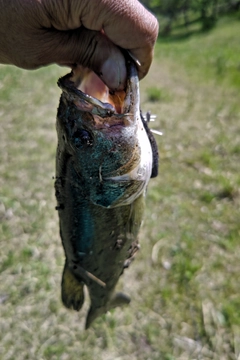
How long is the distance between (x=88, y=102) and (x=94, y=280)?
3.28 feet

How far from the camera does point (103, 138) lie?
1.36 metres

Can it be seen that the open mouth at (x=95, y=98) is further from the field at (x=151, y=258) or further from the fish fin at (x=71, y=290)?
the field at (x=151, y=258)

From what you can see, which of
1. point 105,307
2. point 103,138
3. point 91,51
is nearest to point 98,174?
point 103,138

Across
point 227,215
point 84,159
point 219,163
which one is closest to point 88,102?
point 84,159

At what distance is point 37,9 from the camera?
1168mm

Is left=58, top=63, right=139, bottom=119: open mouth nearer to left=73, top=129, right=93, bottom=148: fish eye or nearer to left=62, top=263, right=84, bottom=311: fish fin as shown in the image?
left=73, top=129, right=93, bottom=148: fish eye

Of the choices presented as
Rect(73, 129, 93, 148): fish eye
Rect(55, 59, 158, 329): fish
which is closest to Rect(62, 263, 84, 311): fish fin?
Rect(55, 59, 158, 329): fish

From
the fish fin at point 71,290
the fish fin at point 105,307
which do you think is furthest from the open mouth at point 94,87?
the fish fin at point 105,307

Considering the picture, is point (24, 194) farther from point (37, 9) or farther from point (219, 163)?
point (37, 9)

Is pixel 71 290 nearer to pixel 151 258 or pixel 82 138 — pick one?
pixel 82 138

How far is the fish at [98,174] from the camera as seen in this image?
4.32 feet

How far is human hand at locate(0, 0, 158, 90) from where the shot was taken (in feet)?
3.84

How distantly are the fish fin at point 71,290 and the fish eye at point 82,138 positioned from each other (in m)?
0.81

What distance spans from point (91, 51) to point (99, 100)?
157 millimetres
